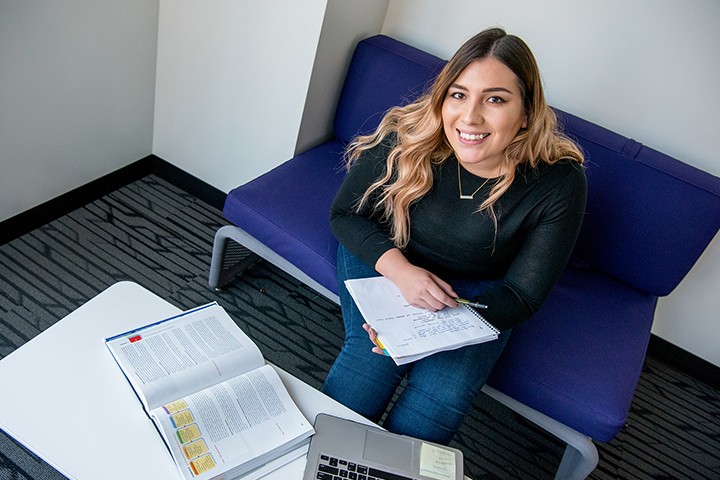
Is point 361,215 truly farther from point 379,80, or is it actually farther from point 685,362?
point 685,362

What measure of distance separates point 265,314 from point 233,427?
3.17 ft

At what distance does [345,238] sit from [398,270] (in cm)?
20

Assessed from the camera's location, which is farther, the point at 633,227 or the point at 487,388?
the point at 633,227

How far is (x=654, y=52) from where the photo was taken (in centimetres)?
195

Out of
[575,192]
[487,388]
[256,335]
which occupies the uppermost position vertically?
[575,192]

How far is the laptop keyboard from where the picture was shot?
115 cm

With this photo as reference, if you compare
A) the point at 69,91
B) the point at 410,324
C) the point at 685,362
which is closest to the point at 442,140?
the point at 410,324

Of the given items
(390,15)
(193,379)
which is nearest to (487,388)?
(193,379)

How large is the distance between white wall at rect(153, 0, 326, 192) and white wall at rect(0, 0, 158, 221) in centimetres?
10

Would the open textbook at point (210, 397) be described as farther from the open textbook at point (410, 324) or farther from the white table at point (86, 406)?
the open textbook at point (410, 324)

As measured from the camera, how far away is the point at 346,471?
3.80ft

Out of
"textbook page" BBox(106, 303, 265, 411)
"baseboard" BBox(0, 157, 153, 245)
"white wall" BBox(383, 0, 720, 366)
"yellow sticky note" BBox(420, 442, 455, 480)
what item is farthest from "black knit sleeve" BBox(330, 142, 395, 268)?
"baseboard" BBox(0, 157, 153, 245)

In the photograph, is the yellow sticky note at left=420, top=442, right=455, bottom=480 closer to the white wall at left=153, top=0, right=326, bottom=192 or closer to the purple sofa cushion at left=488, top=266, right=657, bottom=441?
the purple sofa cushion at left=488, top=266, right=657, bottom=441

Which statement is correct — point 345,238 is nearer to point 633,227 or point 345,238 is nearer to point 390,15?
point 633,227
